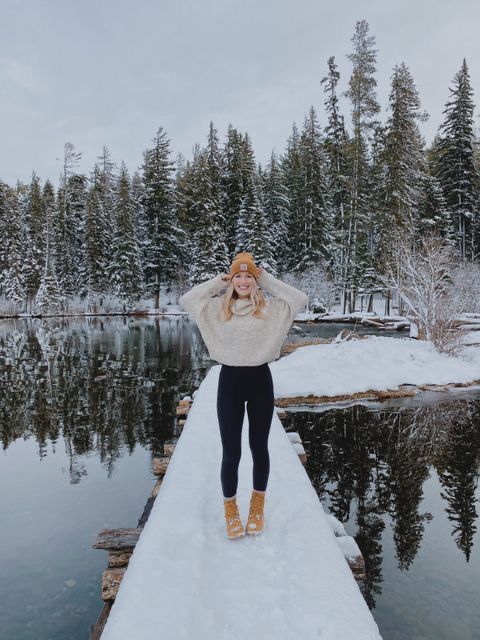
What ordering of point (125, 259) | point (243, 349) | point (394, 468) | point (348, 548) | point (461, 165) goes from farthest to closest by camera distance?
point (125, 259), point (461, 165), point (394, 468), point (348, 548), point (243, 349)

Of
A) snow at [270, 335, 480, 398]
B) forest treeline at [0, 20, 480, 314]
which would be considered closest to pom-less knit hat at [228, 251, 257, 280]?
snow at [270, 335, 480, 398]

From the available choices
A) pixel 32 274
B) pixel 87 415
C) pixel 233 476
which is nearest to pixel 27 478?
pixel 87 415

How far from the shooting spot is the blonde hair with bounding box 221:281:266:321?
3.12m

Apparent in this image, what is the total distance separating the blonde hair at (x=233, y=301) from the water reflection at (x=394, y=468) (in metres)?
3.22

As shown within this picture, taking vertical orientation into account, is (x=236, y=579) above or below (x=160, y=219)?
below

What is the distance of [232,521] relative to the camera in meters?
3.21

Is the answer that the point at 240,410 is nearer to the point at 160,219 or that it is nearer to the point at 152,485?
the point at 152,485

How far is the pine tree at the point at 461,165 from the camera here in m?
35.2

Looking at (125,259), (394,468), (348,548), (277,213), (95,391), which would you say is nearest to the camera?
(348,548)

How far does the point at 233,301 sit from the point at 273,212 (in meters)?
45.1

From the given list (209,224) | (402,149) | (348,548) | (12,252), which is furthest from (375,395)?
(12,252)

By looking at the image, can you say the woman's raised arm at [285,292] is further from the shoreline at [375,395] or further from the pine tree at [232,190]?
the pine tree at [232,190]

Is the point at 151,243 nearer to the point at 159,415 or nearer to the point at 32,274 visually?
the point at 32,274

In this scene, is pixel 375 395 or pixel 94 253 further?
pixel 94 253
